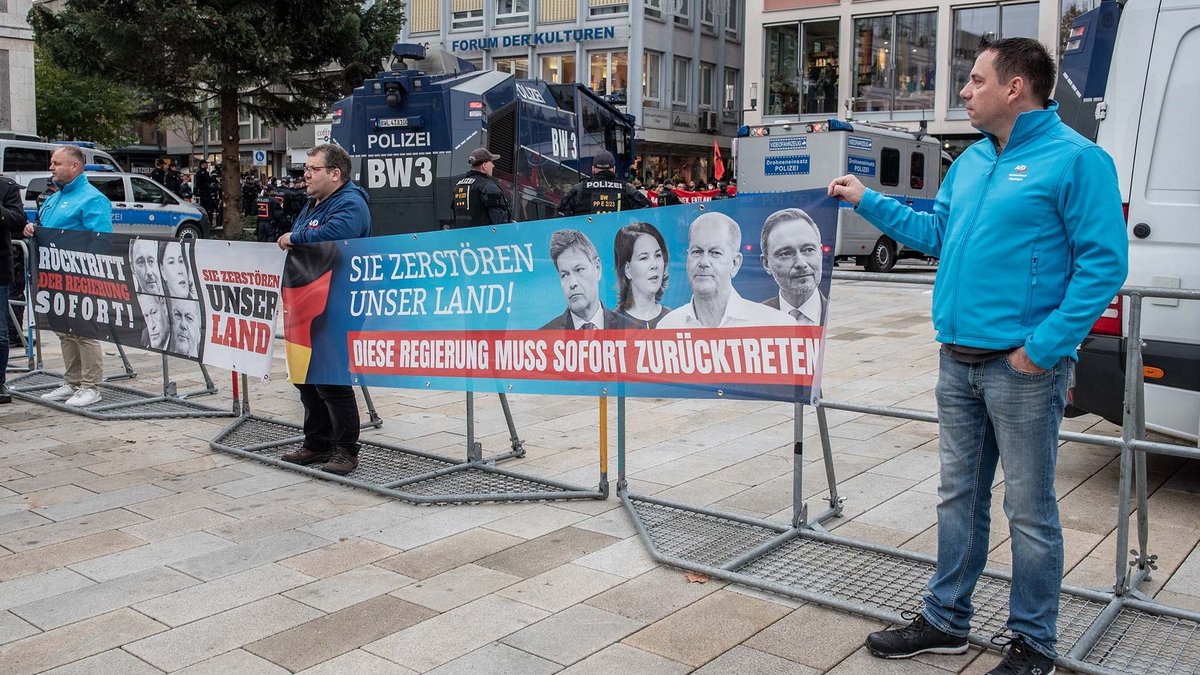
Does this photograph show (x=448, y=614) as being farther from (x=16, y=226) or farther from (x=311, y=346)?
(x=16, y=226)

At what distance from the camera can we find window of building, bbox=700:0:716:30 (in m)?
43.8

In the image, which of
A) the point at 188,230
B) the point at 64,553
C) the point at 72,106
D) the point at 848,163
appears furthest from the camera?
the point at 72,106

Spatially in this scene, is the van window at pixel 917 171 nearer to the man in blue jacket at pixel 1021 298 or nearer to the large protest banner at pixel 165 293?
the large protest banner at pixel 165 293

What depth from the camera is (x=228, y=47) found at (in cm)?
2448

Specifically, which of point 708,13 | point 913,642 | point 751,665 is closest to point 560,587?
point 751,665

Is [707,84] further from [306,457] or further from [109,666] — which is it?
[109,666]

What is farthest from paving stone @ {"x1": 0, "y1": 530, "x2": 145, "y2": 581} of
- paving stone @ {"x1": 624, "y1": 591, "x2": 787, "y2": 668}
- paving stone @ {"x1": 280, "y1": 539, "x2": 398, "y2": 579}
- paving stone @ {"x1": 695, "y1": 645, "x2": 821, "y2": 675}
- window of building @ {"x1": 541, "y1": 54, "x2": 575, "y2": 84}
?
window of building @ {"x1": 541, "y1": 54, "x2": 575, "y2": 84}

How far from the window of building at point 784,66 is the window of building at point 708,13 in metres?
6.94

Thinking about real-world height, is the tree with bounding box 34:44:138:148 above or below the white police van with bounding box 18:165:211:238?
above

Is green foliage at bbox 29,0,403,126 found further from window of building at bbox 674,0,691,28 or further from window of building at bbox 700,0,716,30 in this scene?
window of building at bbox 700,0,716,30

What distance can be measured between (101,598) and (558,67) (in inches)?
1560

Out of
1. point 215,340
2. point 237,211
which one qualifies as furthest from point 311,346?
point 237,211

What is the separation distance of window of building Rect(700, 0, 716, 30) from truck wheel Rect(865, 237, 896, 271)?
2374 centimetres

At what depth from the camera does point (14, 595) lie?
14.5 feet
